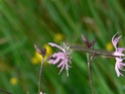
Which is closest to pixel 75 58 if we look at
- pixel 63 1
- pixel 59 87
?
pixel 59 87

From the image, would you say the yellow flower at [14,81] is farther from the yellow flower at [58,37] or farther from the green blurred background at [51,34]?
the yellow flower at [58,37]

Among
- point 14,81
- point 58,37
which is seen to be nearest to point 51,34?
point 58,37

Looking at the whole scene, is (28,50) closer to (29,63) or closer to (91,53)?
(29,63)

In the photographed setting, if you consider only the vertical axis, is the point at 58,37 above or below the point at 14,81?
above

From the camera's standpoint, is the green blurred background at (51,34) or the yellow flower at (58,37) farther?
the yellow flower at (58,37)

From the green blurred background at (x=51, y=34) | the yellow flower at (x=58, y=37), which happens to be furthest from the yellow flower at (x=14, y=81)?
the yellow flower at (x=58, y=37)

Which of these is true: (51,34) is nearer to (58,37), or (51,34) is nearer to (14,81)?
(58,37)

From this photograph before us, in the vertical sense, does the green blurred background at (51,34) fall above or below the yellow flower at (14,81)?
above

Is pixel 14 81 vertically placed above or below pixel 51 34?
below
